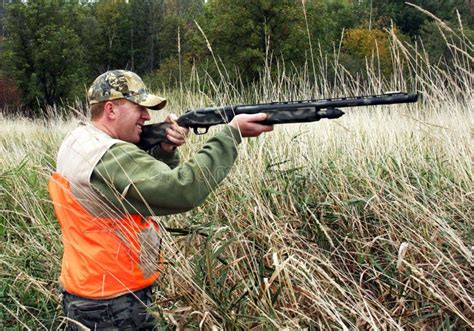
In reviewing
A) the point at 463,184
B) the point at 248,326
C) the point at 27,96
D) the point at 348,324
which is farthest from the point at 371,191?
the point at 27,96

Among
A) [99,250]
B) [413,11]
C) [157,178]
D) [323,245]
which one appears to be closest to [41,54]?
[413,11]

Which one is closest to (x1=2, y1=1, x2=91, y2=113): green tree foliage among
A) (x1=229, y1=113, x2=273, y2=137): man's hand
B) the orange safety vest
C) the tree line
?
the tree line

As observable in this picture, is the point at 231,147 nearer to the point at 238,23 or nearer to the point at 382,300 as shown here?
the point at 382,300

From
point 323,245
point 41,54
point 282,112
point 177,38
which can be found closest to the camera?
point 282,112

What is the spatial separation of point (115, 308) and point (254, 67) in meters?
20.3

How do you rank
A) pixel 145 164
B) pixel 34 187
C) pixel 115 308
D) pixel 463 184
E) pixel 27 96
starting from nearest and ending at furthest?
pixel 145 164, pixel 115 308, pixel 463 184, pixel 34 187, pixel 27 96

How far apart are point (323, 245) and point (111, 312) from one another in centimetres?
123

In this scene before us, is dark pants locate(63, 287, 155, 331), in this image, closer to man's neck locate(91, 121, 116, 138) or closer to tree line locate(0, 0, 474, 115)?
man's neck locate(91, 121, 116, 138)

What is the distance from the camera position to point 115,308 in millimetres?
2639

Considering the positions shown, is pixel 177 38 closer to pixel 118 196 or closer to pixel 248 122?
pixel 248 122

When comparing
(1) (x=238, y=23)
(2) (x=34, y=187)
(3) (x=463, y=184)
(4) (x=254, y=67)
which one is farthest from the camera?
(1) (x=238, y=23)

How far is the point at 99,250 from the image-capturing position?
2572mm

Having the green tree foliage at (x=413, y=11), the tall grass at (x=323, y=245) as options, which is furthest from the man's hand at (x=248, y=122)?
the green tree foliage at (x=413, y=11)

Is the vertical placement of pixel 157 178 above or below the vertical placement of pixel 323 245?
above
